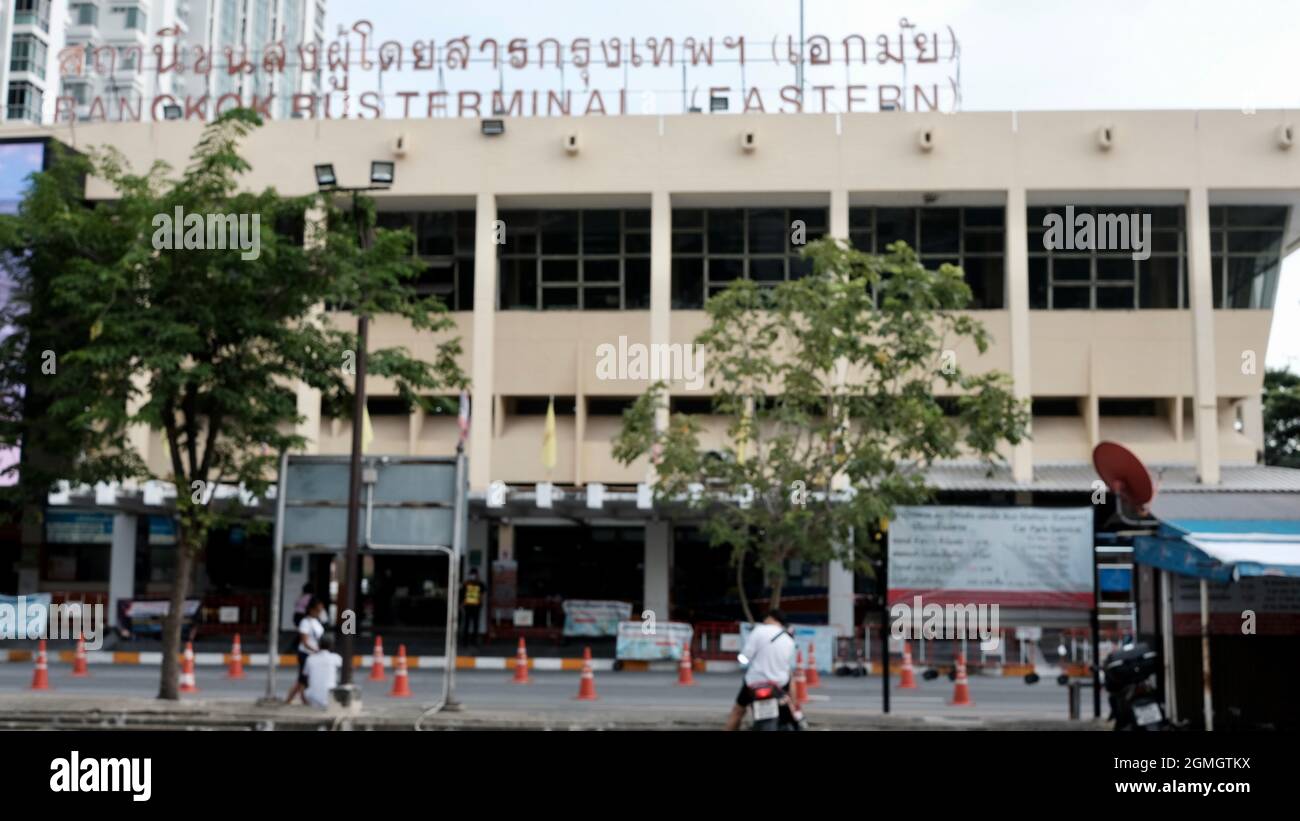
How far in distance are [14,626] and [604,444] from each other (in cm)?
1454

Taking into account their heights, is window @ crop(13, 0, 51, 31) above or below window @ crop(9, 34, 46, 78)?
above

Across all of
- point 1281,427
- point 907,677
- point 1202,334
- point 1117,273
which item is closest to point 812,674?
point 907,677

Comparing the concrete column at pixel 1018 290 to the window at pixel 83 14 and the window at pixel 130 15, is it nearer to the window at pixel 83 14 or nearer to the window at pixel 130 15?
the window at pixel 130 15

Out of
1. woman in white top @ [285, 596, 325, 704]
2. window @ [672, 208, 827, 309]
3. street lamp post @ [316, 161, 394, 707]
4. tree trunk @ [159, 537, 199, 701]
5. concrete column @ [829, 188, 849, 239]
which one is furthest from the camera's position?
window @ [672, 208, 827, 309]

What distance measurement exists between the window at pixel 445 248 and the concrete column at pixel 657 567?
7.86 meters

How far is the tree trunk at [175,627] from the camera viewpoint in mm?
18094

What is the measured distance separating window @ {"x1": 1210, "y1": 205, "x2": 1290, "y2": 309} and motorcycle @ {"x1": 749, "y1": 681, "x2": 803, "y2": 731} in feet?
83.9

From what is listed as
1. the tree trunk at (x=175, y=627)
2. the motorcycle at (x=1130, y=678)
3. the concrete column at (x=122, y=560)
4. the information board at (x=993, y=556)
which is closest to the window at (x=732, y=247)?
the concrete column at (x=122, y=560)

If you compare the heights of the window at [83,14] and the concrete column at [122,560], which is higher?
the window at [83,14]

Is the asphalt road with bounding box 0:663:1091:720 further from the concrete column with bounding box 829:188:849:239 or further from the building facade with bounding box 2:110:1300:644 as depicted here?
the concrete column with bounding box 829:188:849:239

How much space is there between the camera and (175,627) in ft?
60.5

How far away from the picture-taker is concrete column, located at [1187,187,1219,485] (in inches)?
1229

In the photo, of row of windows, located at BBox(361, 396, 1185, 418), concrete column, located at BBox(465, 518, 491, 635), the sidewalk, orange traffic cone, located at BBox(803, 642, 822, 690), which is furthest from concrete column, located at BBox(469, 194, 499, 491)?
the sidewalk
